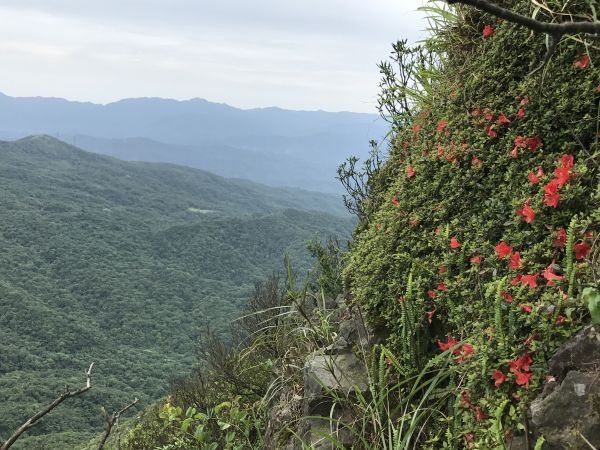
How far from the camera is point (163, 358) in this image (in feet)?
214

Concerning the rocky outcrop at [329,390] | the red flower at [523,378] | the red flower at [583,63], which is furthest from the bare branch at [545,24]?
the rocky outcrop at [329,390]

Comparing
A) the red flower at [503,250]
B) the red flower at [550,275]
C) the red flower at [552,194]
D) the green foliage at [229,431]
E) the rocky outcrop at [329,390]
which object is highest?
the red flower at [552,194]

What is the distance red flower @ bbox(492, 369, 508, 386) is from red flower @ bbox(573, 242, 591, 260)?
53 centimetres

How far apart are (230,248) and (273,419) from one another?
11977 centimetres

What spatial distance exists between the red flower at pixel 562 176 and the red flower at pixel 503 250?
332 mm

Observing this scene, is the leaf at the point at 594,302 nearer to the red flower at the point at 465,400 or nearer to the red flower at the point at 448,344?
the red flower at the point at 465,400

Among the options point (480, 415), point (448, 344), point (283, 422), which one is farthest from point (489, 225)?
point (283, 422)

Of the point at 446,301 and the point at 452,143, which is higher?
the point at 452,143

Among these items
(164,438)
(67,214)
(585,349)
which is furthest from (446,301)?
(67,214)

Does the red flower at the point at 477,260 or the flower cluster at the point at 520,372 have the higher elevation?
the red flower at the point at 477,260

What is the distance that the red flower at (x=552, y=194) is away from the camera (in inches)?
79.4

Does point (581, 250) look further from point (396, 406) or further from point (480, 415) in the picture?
point (396, 406)

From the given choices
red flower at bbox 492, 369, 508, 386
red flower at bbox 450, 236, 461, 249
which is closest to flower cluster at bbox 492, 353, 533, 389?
red flower at bbox 492, 369, 508, 386

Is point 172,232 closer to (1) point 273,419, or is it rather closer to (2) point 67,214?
(2) point 67,214
